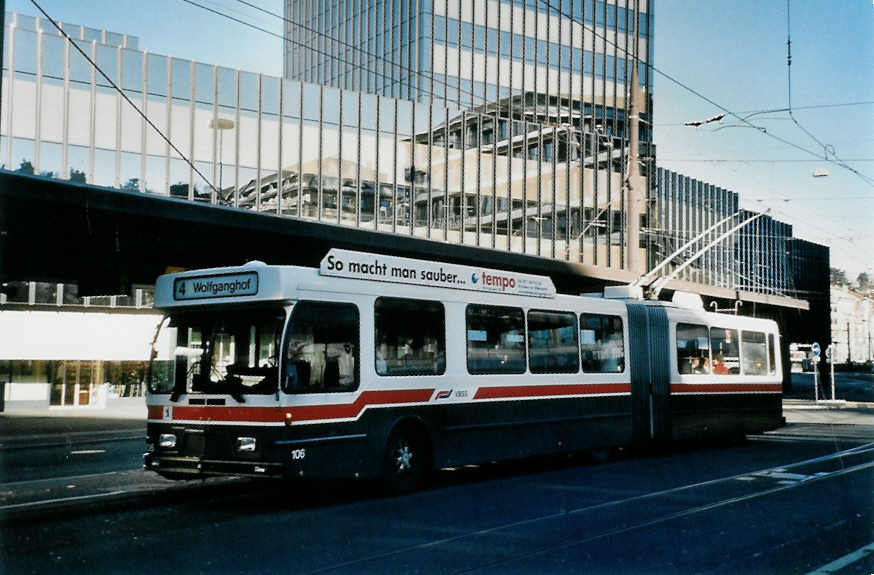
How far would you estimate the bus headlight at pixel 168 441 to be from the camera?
418 inches

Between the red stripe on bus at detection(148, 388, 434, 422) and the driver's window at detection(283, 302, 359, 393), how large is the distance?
0.21 meters

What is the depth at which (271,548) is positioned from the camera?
26.5 feet

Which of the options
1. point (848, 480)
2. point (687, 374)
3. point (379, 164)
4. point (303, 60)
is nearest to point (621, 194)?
point (379, 164)

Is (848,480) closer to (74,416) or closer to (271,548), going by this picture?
Result: (271,548)

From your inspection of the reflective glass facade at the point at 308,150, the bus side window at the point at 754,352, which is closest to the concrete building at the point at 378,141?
the reflective glass facade at the point at 308,150

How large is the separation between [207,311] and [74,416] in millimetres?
26736

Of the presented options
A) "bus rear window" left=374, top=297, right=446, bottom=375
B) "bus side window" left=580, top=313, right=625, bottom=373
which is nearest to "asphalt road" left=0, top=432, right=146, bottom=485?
"bus rear window" left=374, top=297, right=446, bottom=375

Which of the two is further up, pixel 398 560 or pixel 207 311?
pixel 207 311

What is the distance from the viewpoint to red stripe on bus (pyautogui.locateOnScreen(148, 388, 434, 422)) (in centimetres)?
1012

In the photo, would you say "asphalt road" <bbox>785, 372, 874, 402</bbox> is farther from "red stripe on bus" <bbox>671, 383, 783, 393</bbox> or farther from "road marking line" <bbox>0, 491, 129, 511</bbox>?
"road marking line" <bbox>0, 491, 129, 511</bbox>

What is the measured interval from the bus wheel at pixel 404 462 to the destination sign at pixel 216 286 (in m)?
2.61

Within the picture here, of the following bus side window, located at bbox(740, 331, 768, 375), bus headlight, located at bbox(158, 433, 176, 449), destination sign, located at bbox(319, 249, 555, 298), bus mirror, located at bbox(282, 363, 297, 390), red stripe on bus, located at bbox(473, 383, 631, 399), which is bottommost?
bus headlight, located at bbox(158, 433, 176, 449)

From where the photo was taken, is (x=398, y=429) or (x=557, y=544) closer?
(x=557, y=544)

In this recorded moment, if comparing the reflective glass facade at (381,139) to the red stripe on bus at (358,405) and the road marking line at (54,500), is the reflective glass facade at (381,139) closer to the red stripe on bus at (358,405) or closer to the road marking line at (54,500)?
the road marking line at (54,500)
